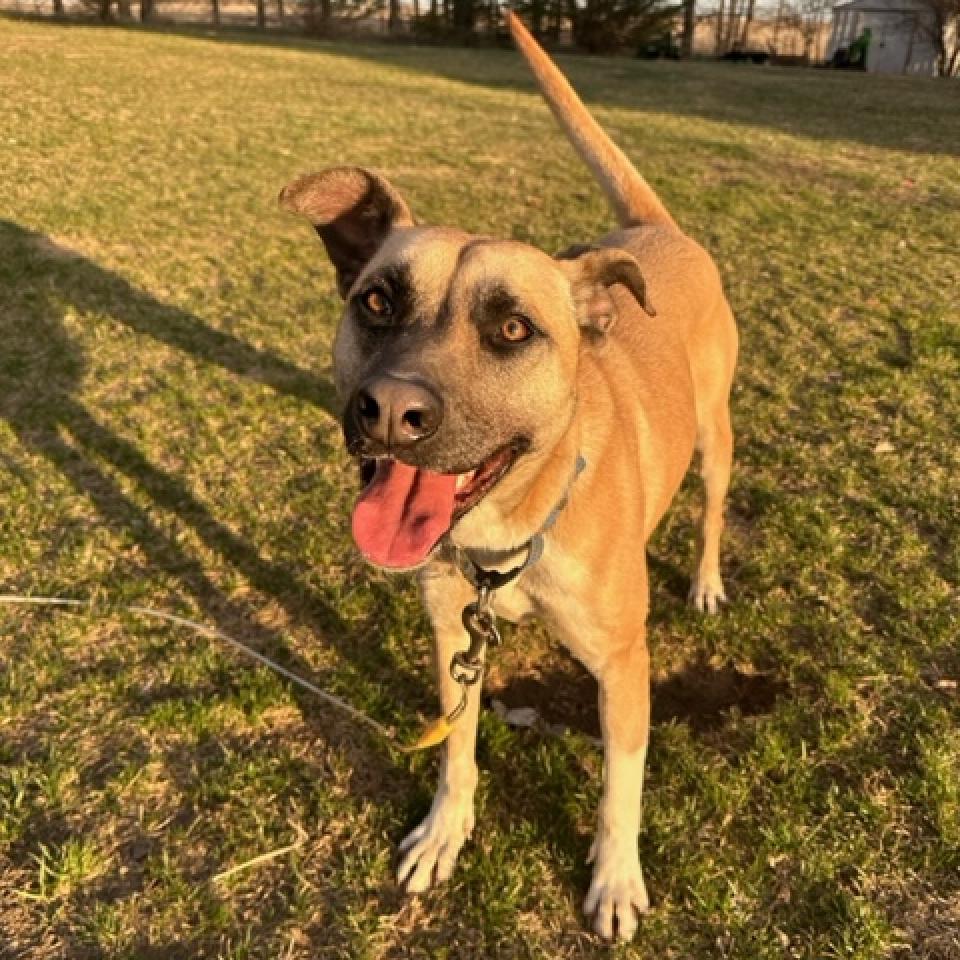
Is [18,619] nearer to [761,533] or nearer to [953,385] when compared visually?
[761,533]

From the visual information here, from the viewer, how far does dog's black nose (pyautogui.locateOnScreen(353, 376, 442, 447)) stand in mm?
1944

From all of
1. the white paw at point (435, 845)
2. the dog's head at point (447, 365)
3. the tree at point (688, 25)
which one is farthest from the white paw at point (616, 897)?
the tree at point (688, 25)

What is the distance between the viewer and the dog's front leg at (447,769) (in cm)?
261

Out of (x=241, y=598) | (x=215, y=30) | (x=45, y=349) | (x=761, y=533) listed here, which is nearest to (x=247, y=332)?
(x=45, y=349)

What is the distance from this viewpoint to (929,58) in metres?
34.9

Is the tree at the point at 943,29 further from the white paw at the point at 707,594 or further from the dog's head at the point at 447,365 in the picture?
the dog's head at the point at 447,365

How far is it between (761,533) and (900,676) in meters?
1.13

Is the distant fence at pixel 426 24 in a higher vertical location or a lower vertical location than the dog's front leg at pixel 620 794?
higher

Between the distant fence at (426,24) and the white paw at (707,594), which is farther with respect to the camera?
the distant fence at (426,24)

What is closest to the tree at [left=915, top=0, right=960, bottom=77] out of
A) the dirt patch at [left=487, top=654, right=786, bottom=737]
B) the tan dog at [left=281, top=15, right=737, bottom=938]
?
the dirt patch at [left=487, top=654, right=786, bottom=737]

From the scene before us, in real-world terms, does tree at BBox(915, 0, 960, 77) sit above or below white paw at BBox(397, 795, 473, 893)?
above

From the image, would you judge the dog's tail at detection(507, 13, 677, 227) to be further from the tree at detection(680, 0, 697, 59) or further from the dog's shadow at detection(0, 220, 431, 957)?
the tree at detection(680, 0, 697, 59)

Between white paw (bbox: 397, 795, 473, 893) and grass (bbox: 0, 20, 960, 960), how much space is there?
48 millimetres

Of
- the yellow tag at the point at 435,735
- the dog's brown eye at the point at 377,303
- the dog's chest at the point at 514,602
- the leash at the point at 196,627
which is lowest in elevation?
the leash at the point at 196,627
